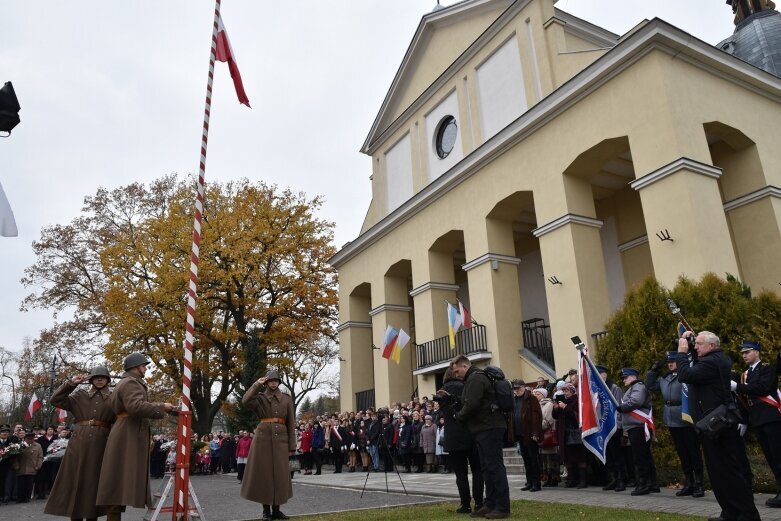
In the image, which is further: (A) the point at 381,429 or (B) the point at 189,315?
(A) the point at 381,429

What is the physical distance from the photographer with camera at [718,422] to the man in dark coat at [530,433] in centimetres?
396

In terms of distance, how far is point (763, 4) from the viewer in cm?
3994

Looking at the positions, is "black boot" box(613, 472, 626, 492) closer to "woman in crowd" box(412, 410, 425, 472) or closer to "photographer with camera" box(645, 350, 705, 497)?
"photographer with camera" box(645, 350, 705, 497)

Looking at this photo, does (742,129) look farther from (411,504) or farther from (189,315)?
(189,315)

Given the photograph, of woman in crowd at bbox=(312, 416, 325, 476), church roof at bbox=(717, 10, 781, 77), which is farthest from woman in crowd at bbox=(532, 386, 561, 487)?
church roof at bbox=(717, 10, 781, 77)

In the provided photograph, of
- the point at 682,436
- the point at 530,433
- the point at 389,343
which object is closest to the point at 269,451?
the point at 530,433

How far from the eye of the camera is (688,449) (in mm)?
8133

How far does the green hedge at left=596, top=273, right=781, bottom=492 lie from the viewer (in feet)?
31.6

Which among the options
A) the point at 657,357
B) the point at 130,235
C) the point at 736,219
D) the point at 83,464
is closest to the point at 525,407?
the point at 657,357

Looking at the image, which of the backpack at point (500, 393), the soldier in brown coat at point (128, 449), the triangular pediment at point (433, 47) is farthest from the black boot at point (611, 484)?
the triangular pediment at point (433, 47)

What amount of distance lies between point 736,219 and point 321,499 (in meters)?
12.0

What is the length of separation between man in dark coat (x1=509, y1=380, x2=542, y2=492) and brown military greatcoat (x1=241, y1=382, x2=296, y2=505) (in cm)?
364

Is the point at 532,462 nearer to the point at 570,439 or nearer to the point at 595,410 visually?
the point at 570,439

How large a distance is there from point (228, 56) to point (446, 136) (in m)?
13.9
